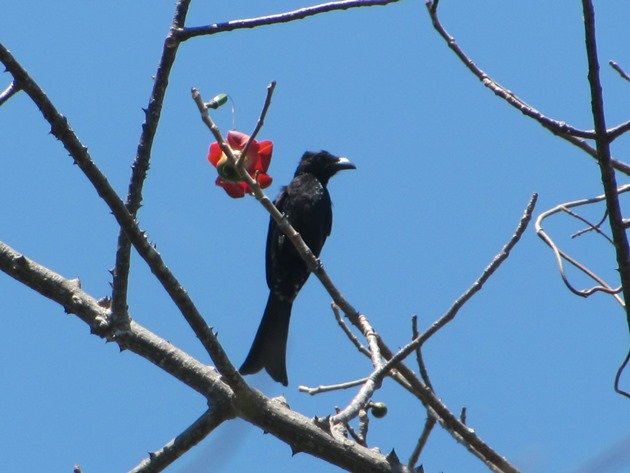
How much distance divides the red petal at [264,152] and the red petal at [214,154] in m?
0.13

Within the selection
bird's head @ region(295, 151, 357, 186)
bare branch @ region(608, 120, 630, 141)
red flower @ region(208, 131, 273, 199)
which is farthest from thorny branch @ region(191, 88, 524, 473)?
bird's head @ region(295, 151, 357, 186)

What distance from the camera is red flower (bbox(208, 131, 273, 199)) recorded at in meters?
2.88

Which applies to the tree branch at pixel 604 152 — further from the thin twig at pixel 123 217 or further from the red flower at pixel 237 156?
the red flower at pixel 237 156

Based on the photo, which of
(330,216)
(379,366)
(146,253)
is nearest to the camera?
(146,253)

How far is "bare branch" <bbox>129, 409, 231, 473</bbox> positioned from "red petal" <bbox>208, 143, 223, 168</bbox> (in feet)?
3.18

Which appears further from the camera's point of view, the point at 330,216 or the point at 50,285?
the point at 330,216

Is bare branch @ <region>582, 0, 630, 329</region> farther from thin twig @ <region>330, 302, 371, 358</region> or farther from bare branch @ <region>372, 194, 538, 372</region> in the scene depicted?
thin twig @ <region>330, 302, 371, 358</region>

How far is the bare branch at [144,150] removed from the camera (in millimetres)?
2074

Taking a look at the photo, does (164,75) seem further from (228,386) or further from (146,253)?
(228,386)

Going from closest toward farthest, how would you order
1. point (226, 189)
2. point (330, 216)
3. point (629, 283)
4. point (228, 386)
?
point (629, 283), point (228, 386), point (226, 189), point (330, 216)

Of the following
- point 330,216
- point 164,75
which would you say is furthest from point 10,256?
point 330,216

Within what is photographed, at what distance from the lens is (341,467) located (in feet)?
7.06

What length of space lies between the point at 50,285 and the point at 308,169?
461 centimetres

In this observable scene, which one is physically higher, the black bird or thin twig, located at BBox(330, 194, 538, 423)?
the black bird
